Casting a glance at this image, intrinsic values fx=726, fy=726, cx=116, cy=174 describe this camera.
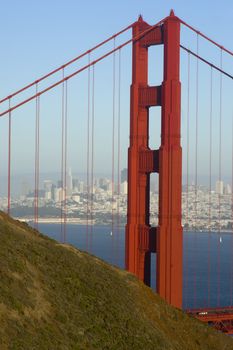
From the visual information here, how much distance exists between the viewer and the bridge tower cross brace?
3884 centimetres

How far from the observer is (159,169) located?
3909 cm

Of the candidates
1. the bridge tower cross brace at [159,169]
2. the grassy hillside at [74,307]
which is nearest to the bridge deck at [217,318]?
the bridge tower cross brace at [159,169]

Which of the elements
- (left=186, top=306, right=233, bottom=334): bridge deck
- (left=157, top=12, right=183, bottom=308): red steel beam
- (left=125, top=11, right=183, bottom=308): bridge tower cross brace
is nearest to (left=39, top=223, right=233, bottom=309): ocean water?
(left=186, top=306, right=233, bottom=334): bridge deck

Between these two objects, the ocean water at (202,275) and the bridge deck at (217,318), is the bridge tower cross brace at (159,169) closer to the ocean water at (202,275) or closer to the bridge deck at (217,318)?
the bridge deck at (217,318)

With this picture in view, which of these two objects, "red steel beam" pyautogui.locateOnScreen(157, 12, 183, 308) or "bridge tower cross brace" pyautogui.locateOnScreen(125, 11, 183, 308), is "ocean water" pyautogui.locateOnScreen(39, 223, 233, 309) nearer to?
"bridge tower cross brace" pyautogui.locateOnScreen(125, 11, 183, 308)

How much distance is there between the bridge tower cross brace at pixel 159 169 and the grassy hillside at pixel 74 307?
566 centimetres

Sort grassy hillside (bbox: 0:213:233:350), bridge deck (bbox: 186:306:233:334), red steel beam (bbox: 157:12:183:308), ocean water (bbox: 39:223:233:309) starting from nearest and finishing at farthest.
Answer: grassy hillside (bbox: 0:213:233:350) → red steel beam (bbox: 157:12:183:308) → bridge deck (bbox: 186:306:233:334) → ocean water (bbox: 39:223:233:309)

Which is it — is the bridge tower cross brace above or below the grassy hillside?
above

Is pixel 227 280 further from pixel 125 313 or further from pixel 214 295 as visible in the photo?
pixel 125 313

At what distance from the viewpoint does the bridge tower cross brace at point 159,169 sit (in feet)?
127

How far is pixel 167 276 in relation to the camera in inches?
1537

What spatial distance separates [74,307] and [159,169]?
14656 mm

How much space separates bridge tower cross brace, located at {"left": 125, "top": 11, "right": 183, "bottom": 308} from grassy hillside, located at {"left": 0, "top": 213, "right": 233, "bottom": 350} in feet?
18.6

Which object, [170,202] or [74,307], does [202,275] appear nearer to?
[170,202]
